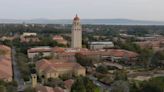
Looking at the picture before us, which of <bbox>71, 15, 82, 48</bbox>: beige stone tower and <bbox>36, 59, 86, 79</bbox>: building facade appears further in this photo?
<bbox>71, 15, 82, 48</bbox>: beige stone tower

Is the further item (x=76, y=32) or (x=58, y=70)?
(x=76, y=32)

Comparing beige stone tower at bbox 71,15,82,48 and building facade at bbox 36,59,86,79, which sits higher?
beige stone tower at bbox 71,15,82,48

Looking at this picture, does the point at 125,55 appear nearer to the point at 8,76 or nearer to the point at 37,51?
the point at 37,51

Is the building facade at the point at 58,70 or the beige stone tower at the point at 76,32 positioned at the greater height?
the beige stone tower at the point at 76,32

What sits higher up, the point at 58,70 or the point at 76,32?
the point at 76,32

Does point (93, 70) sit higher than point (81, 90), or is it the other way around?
point (81, 90)

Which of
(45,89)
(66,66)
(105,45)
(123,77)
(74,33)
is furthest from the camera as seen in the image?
(105,45)

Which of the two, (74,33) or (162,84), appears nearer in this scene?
(162,84)

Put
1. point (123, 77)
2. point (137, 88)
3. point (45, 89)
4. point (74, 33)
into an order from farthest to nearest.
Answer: point (74, 33)
point (123, 77)
point (137, 88)
point (45, 89)

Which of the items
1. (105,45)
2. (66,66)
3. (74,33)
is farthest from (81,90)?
(105,45)

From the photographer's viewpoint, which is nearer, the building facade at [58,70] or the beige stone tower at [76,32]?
the building facade at [58,70]
